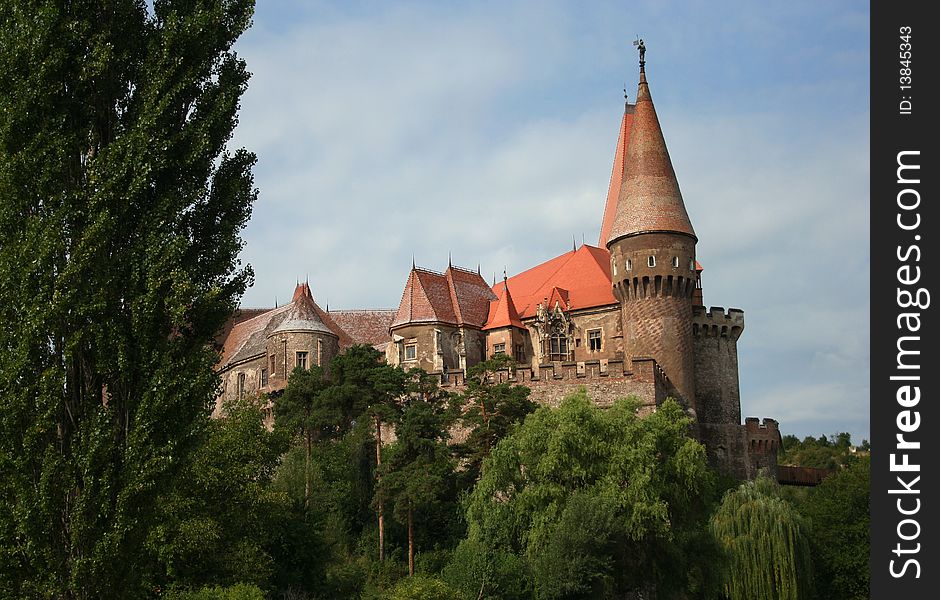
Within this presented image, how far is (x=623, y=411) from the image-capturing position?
3566cm

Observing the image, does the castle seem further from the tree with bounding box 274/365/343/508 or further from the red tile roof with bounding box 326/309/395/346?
the red tile roof with bounding box 326/309/395/346

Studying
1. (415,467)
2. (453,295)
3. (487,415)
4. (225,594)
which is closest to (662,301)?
(487,415)

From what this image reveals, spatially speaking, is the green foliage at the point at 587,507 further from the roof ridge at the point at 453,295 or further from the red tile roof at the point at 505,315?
the roof ridge at the point at 453,295

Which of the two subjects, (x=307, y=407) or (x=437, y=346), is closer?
(x=307, y=407)

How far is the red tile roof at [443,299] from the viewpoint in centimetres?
5019

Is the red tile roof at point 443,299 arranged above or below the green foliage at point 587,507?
above

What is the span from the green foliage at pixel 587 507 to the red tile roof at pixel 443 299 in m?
15.1

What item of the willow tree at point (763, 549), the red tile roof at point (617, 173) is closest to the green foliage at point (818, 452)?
the red tile roof at point (617, 173)

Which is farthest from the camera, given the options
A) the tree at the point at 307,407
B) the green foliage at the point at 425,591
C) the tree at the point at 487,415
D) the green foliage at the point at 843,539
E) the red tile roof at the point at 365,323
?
the red tile roof at the point at 365,323

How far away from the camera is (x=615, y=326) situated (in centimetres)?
4806

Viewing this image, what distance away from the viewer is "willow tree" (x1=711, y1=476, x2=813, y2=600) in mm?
34406

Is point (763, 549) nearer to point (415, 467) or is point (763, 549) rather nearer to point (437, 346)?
point (415, 467)

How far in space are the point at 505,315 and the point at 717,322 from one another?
9411mm

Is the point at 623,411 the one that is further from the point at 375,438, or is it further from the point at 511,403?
the point at 375,438
